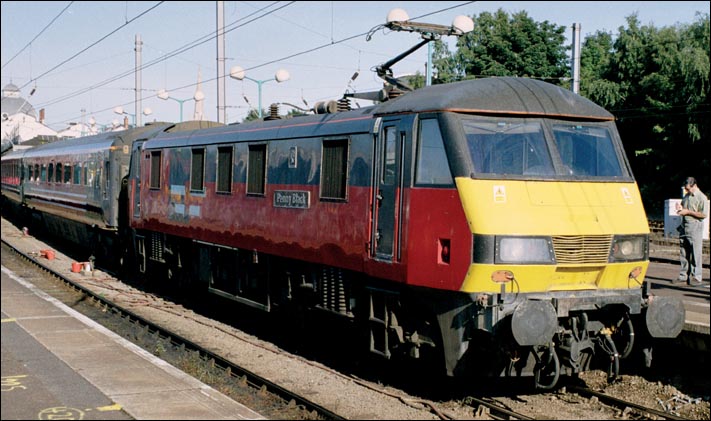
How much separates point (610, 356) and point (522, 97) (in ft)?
10.3

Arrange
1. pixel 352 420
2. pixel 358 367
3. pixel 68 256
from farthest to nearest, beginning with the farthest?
pixel 68 256, pixel 358 367, pixel 352 420

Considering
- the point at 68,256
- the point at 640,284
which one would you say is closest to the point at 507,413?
the point at 640,284

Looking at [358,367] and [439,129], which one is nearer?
[439,129]

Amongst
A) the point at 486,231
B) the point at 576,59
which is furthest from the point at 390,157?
the point at 576,59

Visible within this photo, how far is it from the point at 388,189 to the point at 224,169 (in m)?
5.88

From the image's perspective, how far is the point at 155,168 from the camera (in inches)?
773

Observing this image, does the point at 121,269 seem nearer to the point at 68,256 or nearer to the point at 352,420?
the point at 68,256

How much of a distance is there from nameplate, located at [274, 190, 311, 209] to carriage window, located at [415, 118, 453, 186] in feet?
9.42

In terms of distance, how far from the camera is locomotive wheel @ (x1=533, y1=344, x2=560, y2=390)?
934 cm

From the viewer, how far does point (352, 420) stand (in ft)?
30.6

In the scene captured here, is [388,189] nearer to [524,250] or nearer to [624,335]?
[524,250]

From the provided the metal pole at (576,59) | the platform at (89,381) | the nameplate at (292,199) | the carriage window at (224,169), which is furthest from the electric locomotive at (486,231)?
the metal pole at (576,59)

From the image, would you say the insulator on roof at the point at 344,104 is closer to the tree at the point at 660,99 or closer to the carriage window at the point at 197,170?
the carriage window at the point at 197,170

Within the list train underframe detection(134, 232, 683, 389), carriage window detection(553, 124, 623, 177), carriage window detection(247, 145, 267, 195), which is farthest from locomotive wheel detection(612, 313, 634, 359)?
carriage window detection(247, 145, 267, 195)
